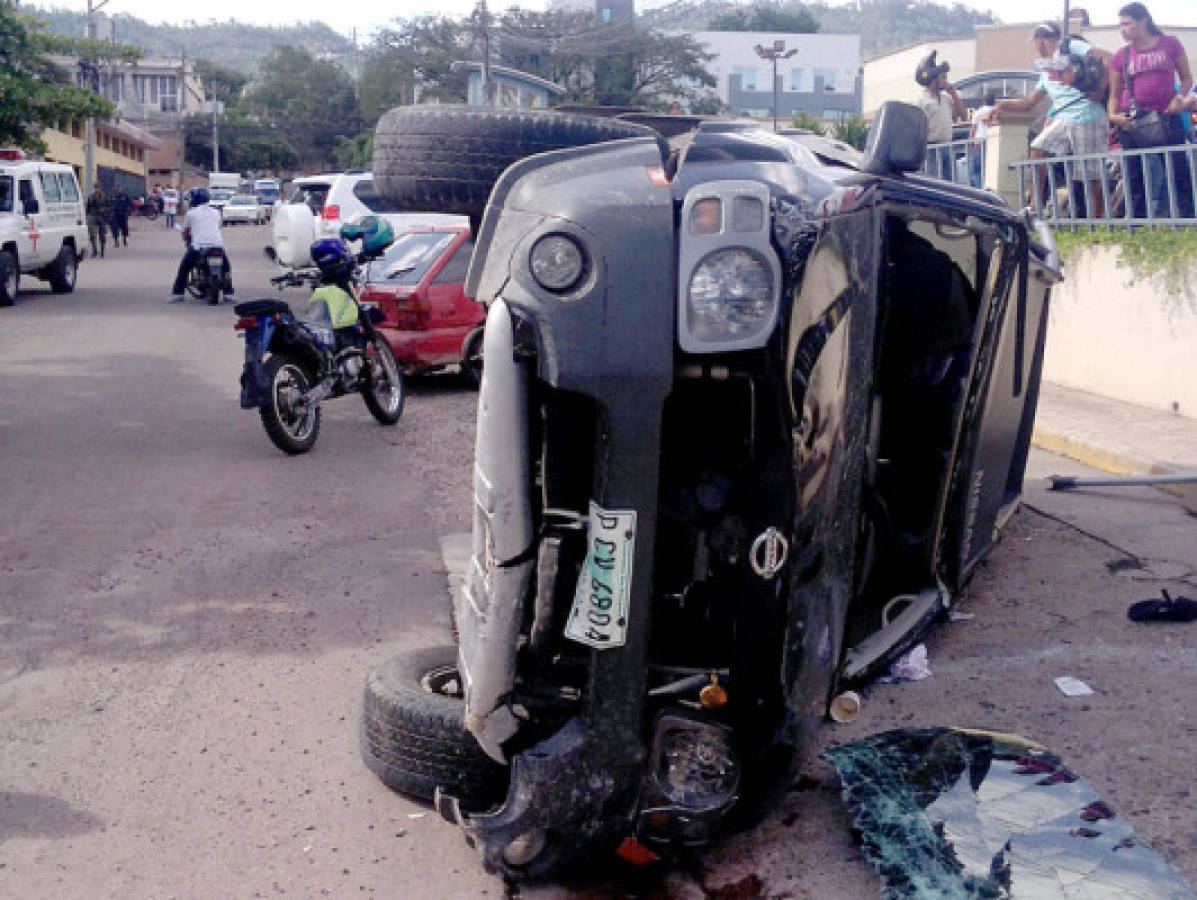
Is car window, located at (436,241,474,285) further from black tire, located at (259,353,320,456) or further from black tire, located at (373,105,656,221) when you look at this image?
black tire, located at (373,105,656,221)

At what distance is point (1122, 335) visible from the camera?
1041 centimetres

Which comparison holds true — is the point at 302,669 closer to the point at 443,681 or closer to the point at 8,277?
the point at 443,681

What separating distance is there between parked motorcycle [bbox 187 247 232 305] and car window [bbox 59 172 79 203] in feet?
11.7

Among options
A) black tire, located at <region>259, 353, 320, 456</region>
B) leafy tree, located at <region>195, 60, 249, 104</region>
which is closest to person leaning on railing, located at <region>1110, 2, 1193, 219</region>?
black tire, located at <region>259, 353, 320, 456</region>

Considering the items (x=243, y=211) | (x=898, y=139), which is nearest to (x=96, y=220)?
(x=243, y=211)

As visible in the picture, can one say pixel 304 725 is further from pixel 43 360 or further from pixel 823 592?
pixel 43 360

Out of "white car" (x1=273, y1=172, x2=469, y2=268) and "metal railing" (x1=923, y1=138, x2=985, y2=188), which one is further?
"metal railing" (x1=923, y1=138, x2=985, y2=188)

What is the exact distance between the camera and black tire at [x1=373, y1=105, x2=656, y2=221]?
12.5ft

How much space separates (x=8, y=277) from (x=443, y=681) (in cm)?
1840

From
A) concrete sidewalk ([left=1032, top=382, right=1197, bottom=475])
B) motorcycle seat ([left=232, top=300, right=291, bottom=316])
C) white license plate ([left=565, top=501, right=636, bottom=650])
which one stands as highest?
motorcycle seat ([left=232, top=300, right=291, bottom=316])

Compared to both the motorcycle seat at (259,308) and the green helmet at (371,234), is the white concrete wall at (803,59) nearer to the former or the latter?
the green helmet at (371,234)

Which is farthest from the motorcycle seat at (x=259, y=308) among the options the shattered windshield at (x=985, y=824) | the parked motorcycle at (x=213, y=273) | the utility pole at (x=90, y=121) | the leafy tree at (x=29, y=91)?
the utility pole at (x=90, y=121)

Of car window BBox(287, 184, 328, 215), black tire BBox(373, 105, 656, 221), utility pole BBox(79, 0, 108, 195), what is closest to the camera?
black tire BBox(373, 105, 656, 221)

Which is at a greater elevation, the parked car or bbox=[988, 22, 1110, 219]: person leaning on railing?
the parked car
